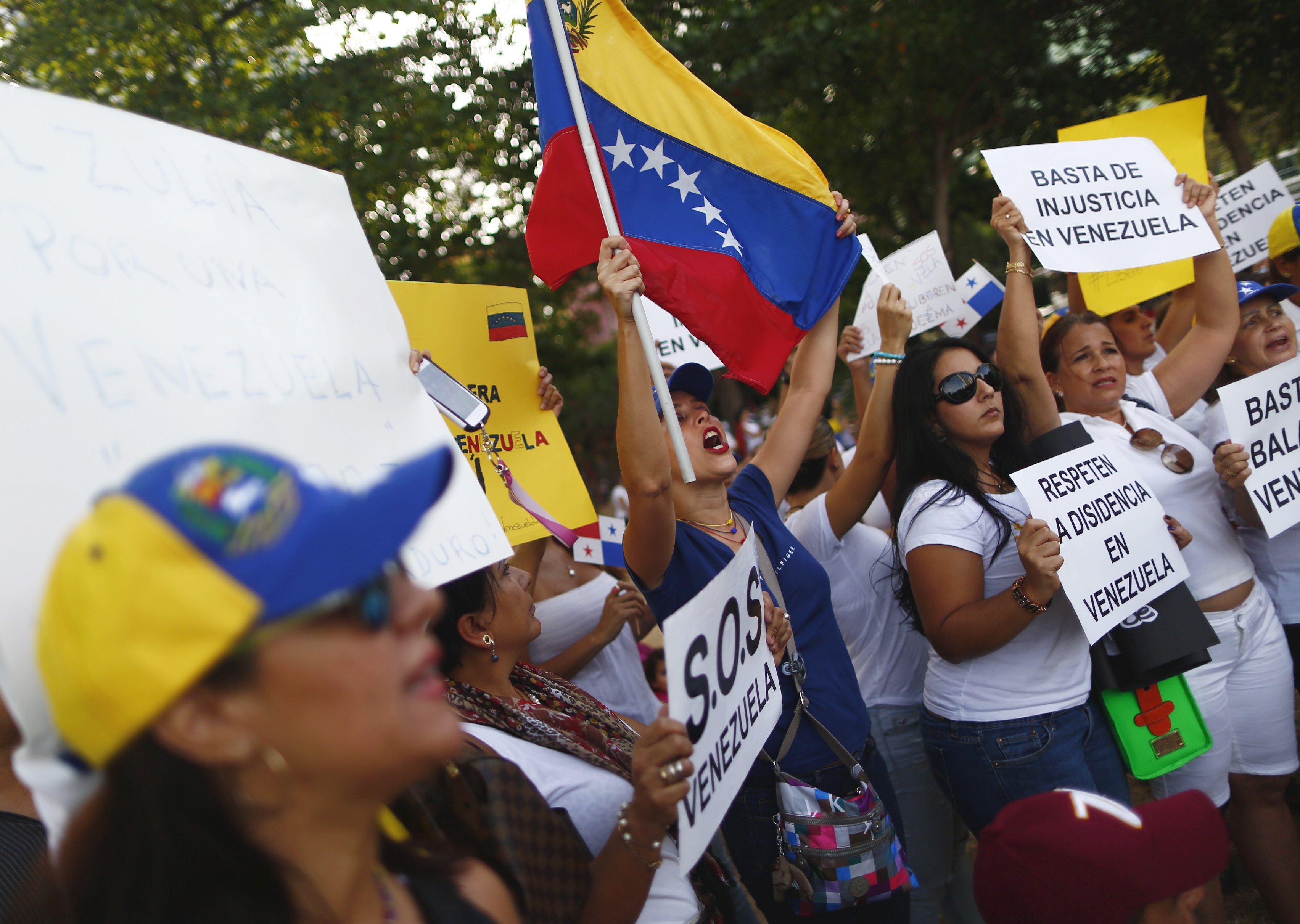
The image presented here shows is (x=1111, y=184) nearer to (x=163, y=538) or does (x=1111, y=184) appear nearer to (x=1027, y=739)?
(x=1027, y=739)

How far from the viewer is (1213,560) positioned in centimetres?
319

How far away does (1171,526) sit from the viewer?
309cm

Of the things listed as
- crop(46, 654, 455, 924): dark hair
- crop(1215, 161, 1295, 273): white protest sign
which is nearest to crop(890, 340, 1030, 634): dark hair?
crop(46, 654, 455, 924): dark hair

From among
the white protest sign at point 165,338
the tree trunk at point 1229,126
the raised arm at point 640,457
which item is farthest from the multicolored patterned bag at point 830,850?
the tree trunk at point 1229,126

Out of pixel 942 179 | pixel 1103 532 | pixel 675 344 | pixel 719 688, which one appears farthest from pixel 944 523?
pixel 942 179

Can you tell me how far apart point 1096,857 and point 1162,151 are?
12.1 feet

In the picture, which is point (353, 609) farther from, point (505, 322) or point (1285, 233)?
point (1285, 233)

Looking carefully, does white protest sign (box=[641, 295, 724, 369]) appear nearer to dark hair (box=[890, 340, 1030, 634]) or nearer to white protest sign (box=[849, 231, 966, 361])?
white protest sign (box=[849, 231, 966, 361])

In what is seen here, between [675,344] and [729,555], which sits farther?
[675,344]

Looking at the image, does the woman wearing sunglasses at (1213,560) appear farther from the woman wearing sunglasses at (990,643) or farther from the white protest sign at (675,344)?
the white protest sign at (675,344)

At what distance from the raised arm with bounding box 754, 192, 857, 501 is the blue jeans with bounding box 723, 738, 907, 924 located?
3.02ft

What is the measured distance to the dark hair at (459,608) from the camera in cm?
221

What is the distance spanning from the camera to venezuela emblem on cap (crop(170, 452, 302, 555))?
3.01ft

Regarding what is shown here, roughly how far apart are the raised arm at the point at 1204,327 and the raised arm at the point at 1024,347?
758 mm
